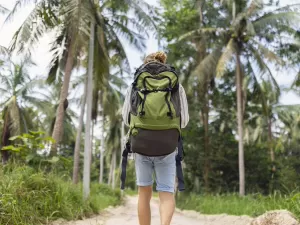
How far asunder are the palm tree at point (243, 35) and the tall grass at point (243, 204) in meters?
2.38

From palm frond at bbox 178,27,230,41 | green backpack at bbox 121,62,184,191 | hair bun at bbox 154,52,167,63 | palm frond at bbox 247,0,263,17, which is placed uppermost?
palm frond at bbox 247,0,263,17

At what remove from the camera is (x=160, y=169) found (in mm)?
3139

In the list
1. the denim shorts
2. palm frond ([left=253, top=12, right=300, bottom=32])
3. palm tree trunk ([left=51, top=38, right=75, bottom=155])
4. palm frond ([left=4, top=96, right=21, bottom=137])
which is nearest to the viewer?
the denim shorts

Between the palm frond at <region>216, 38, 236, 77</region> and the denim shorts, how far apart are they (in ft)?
43.7

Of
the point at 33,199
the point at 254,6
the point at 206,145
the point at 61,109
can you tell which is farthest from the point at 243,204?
the point at 254,6

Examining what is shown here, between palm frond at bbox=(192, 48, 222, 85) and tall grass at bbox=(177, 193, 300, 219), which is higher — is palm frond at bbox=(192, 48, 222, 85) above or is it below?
above

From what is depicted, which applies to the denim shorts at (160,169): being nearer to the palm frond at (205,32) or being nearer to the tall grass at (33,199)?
the tall grass at (33,199)

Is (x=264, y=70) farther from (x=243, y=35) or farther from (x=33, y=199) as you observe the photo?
(x=33, y=199)

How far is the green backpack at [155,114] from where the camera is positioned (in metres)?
2.93

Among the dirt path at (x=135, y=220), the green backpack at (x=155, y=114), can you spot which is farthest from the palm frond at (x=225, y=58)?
the green backpack at (x=155, y=114)

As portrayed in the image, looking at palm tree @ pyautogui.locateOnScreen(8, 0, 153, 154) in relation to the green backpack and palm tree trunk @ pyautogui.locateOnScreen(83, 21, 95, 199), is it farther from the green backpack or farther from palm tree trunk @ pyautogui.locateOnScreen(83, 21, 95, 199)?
the green backpack

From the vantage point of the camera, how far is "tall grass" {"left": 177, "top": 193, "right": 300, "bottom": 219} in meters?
6.10

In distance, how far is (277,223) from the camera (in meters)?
4.75

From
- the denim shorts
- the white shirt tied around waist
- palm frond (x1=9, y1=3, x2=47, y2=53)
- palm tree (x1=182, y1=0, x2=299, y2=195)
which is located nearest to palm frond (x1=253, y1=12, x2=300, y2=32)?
palm tree (x1=182, y1=0, x2=299, y2=195)
